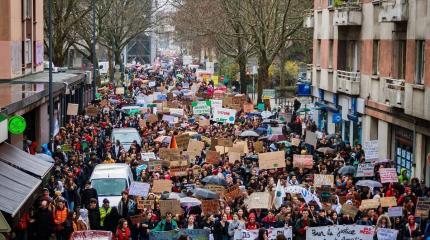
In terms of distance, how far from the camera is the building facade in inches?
1165

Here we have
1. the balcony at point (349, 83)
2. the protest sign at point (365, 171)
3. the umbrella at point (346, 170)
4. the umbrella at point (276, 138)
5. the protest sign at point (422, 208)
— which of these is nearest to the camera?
the protest sign at point (422, 208)

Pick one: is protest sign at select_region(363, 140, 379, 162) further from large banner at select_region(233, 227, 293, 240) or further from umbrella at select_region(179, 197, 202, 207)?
large banner at select_region(233, 227, 293, 240)

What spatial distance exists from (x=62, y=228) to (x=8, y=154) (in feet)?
14.9

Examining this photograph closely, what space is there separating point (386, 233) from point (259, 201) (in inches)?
123

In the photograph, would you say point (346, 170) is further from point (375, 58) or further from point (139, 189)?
point (375, 58)

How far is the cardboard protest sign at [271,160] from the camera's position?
87.3 feet

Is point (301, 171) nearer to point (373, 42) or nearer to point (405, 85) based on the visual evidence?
point (405, 85)

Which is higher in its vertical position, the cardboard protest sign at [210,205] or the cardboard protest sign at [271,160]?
the cardboard protest sign at [271,160]

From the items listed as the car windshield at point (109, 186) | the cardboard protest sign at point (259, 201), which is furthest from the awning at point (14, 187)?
the cardboard protest sign at point (259, 201)

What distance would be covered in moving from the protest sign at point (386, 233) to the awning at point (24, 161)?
7.72 m

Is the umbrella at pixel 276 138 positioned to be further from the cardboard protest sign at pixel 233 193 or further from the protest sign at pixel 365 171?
the cardboard protest sign at pixel 233 193

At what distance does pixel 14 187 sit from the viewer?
752 inches

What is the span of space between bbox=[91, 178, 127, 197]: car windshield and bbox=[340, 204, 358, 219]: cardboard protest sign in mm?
5770

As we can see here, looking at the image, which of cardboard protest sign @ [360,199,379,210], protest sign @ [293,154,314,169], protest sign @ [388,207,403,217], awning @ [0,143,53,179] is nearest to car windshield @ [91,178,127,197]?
awning @ [0,143,53,179]
